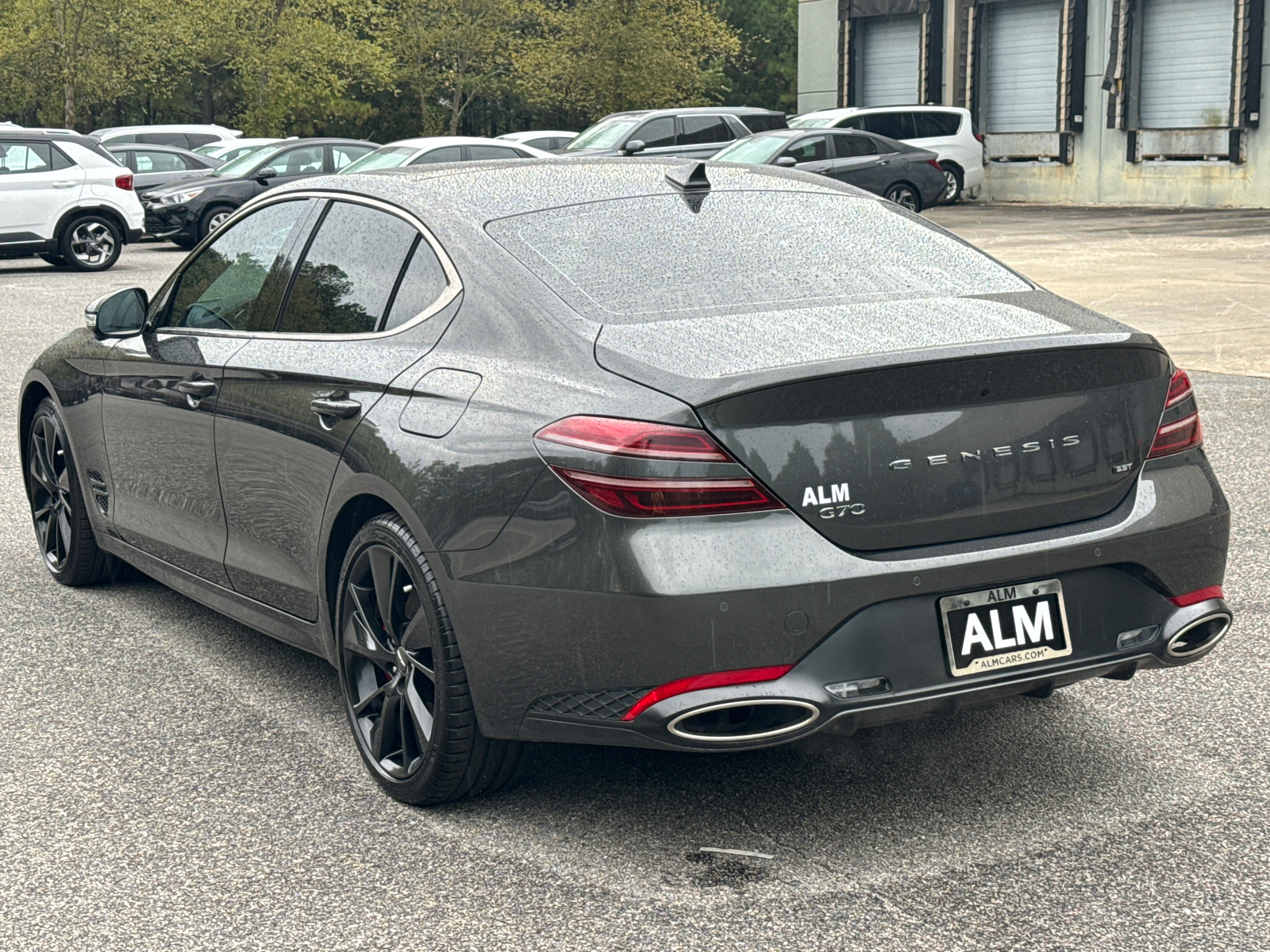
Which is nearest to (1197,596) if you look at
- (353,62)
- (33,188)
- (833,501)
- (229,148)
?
(833,501)

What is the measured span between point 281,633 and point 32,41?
135 ft

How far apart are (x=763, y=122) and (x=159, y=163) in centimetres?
1050

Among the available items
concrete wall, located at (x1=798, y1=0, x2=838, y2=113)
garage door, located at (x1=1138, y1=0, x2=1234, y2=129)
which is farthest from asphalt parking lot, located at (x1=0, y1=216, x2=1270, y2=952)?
concrete wall, located at (x1=798, y1=0, x2=838, y2=113)

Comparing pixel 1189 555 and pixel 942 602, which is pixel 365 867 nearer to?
pixel 942 602

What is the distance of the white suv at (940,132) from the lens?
2972 centimetres

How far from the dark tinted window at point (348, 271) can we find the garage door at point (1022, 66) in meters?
29.6

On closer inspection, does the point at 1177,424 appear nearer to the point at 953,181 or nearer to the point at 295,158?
the point at 295,158

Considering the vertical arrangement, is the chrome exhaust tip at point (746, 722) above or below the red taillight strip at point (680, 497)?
below

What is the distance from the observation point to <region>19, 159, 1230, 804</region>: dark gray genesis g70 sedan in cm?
328

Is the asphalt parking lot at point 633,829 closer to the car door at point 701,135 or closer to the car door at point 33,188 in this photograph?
the car door at point 33,188

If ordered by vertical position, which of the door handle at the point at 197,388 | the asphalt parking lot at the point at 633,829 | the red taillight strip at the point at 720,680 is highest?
the door handle at the point at 197,388

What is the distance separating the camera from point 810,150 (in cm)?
2538

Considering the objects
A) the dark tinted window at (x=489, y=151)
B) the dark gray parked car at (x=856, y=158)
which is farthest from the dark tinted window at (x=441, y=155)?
the dark gray parked car at (x=856, y=158)

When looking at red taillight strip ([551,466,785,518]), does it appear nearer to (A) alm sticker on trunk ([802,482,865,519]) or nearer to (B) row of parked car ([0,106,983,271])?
(A) alm sticker on trunk ([802,482,865,519])
